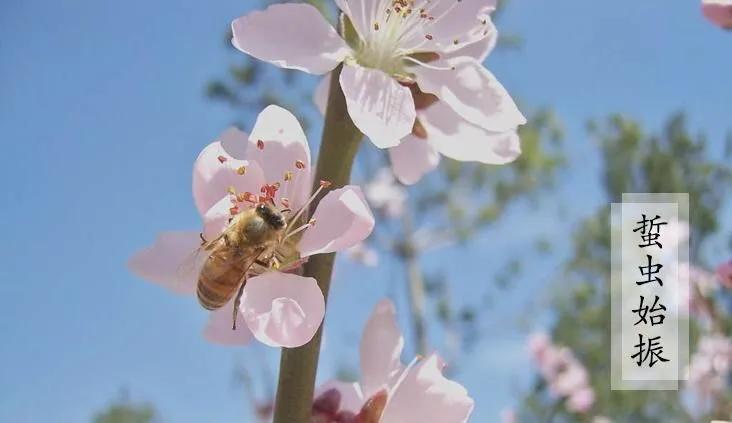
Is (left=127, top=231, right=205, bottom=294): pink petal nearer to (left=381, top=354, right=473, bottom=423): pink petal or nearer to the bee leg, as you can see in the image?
the bee leg

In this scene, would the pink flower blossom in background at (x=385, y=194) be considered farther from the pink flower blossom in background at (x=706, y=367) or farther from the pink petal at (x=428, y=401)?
the pink petal at (x=428, y=401)

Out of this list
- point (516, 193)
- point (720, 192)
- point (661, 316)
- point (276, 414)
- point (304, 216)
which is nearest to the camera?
point (276, 414)

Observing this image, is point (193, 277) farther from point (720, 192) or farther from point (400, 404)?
point (720, 192)

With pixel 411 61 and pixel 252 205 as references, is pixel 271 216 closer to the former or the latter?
pixel 252 205

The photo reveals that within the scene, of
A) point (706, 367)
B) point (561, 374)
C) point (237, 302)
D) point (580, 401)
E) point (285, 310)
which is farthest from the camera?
point (561, 374)

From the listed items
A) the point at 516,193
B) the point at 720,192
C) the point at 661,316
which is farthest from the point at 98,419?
the point at 661,316

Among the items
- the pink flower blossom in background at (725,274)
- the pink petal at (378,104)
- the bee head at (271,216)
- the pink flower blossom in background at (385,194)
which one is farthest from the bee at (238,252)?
the pink flower blossom in background at (385,194)

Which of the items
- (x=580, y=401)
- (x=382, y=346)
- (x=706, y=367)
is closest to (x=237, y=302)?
(x=382, y=346)
